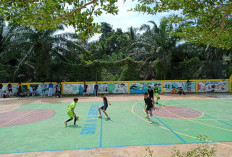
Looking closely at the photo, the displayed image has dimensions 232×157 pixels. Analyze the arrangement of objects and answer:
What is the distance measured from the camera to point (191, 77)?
22438 millimetres

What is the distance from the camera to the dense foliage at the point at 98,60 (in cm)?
1969

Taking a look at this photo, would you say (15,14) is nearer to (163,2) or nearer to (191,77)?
(163,2)

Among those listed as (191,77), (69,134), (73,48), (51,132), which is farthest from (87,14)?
(191,77)

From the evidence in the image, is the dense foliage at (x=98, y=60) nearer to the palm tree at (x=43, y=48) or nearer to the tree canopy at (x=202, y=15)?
the palm tree at (x=43, y=48)

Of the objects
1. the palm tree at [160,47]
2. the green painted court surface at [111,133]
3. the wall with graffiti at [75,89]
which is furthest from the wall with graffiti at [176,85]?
the green painted court surface at [111,133]

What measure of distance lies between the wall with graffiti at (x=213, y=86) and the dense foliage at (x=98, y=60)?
1415 millimetres

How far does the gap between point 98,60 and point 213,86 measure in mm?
15259

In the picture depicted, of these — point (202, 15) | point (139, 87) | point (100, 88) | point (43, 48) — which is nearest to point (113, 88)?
point (100, 88)

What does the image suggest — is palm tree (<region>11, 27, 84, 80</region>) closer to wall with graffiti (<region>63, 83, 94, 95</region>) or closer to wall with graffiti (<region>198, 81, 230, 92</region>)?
wall with graffiti (<region>63, 83, 94, 95</region>)

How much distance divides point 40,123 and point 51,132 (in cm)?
189

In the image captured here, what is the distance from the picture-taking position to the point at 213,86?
21.0m

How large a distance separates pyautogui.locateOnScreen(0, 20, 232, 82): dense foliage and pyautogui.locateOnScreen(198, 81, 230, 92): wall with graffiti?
1.41m

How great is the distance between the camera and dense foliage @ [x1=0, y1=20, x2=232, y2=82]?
19688 millimetres

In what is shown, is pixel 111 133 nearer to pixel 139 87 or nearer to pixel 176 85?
pixel 139 87
